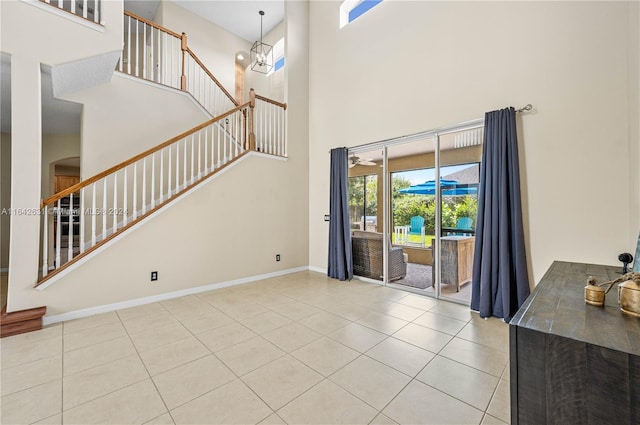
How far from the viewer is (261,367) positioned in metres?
2.11

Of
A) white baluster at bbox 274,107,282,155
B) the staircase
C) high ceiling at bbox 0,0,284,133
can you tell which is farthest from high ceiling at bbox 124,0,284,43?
white baluster at bbox 274,107,282,155

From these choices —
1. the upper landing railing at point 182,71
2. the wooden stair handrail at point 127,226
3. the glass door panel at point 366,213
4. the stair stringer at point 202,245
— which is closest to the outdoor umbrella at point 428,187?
the glass door panel at point 366,213

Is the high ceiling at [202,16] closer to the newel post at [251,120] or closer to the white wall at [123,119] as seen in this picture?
the white wall at [123,119]

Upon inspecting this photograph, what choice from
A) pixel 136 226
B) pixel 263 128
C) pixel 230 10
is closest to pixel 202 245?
pixel 136 226

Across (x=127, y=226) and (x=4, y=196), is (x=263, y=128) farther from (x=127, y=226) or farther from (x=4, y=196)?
(x=4, y=196)

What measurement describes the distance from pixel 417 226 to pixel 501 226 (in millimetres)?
1315

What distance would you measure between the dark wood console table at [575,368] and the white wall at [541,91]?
6.73 ft

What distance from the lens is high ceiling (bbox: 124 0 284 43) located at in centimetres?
598

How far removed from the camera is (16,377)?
197 centimetres

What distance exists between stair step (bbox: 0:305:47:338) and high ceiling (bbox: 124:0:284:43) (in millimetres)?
6280

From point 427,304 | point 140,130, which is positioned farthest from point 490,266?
point 140,130

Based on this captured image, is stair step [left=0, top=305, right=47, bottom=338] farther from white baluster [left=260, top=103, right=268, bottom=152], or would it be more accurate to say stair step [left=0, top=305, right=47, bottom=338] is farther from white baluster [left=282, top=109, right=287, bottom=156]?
white baluster [left=282, top=109, right=287, bottom=156]

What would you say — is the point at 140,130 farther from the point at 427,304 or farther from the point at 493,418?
the point at 493,418

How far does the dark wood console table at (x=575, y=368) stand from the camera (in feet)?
2.92
